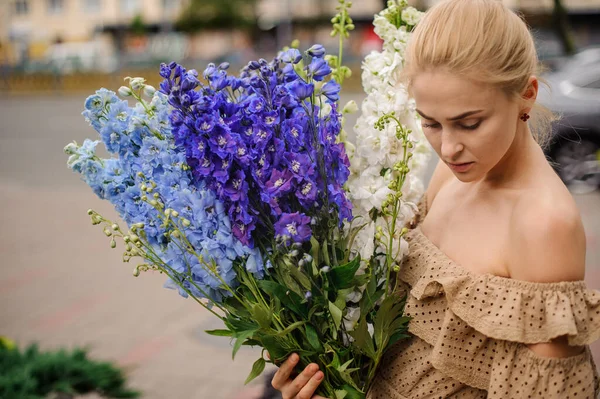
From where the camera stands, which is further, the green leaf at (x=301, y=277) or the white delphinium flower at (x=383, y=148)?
the white delphinium flower at (x=383, y=148)

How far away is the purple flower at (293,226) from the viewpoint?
1158mm

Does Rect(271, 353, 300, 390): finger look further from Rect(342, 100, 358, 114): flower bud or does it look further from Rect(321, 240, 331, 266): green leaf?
Rect(342, 100, 358, 114): flower bud

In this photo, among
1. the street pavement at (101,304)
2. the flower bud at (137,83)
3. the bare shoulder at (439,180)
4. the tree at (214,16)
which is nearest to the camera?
the flower bud at (137,83)

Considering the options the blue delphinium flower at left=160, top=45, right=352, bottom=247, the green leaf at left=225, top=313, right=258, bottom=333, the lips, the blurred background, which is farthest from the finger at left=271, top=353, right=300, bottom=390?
the blurred background

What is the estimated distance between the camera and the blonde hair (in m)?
1.13

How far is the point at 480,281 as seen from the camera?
3.92ft

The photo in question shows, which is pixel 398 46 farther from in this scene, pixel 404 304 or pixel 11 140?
pixel 11 140

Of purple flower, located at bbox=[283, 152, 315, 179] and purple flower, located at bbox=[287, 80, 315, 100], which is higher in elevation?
purple flower, located at bbox=[287, 80, 315, 100]

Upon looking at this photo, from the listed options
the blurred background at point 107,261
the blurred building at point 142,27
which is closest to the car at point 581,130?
the blurred background at point 107,261

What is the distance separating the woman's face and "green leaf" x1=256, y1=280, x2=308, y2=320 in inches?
14.6

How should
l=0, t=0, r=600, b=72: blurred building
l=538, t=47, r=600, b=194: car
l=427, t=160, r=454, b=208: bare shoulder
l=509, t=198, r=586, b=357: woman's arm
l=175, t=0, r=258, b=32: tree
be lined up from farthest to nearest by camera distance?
l=175, t=0, r=258, b=32: tree < l=0, t=0, r=600, b=72: blurred building < l=538, t=47, r=600, b=194: car < l=427, t=160, r=454, b=208: bare shoulder < l=509, t=198, r=586, b=357: woman's arm

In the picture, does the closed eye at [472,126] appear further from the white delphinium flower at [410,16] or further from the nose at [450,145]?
the white delphinium flower at [410,16]

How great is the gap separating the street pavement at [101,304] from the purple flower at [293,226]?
0.78 meters

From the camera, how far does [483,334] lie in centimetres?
119
